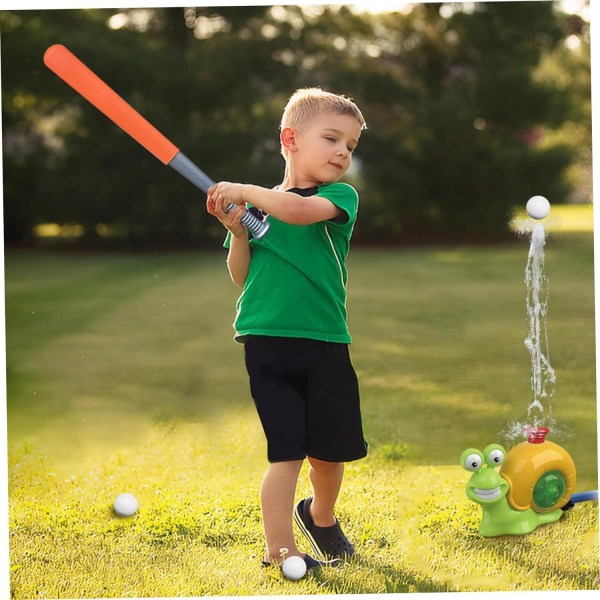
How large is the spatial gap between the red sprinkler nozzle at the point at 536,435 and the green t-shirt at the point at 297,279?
0.71m

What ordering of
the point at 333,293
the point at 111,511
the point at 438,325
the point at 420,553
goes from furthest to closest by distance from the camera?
the point at 438,325
the point at 111,511
the point at 420,553
the point at 333,293

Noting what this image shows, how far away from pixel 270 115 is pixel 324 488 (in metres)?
4.11

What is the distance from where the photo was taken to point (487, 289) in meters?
5.66

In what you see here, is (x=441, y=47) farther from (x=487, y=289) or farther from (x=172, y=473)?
(x=172, y=473)

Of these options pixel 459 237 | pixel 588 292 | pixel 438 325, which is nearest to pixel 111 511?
pixel 438 325

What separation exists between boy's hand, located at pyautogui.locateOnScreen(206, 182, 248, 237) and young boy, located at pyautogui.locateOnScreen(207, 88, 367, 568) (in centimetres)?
4

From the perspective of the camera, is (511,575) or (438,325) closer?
(511,575)

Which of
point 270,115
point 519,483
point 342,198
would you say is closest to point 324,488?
point 519,483

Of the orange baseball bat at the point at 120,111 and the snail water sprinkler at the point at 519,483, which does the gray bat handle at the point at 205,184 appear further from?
the snail water sprinkler at the point at 519,483

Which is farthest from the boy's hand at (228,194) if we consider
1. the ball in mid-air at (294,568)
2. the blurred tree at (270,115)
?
the blurred tree at (270,115)

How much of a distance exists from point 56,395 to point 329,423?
208 cm

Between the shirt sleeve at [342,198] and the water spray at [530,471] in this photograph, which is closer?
the shirt sleeve at [342,198]

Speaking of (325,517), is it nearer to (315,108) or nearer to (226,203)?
(226,203)

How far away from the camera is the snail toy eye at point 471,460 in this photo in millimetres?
2574
